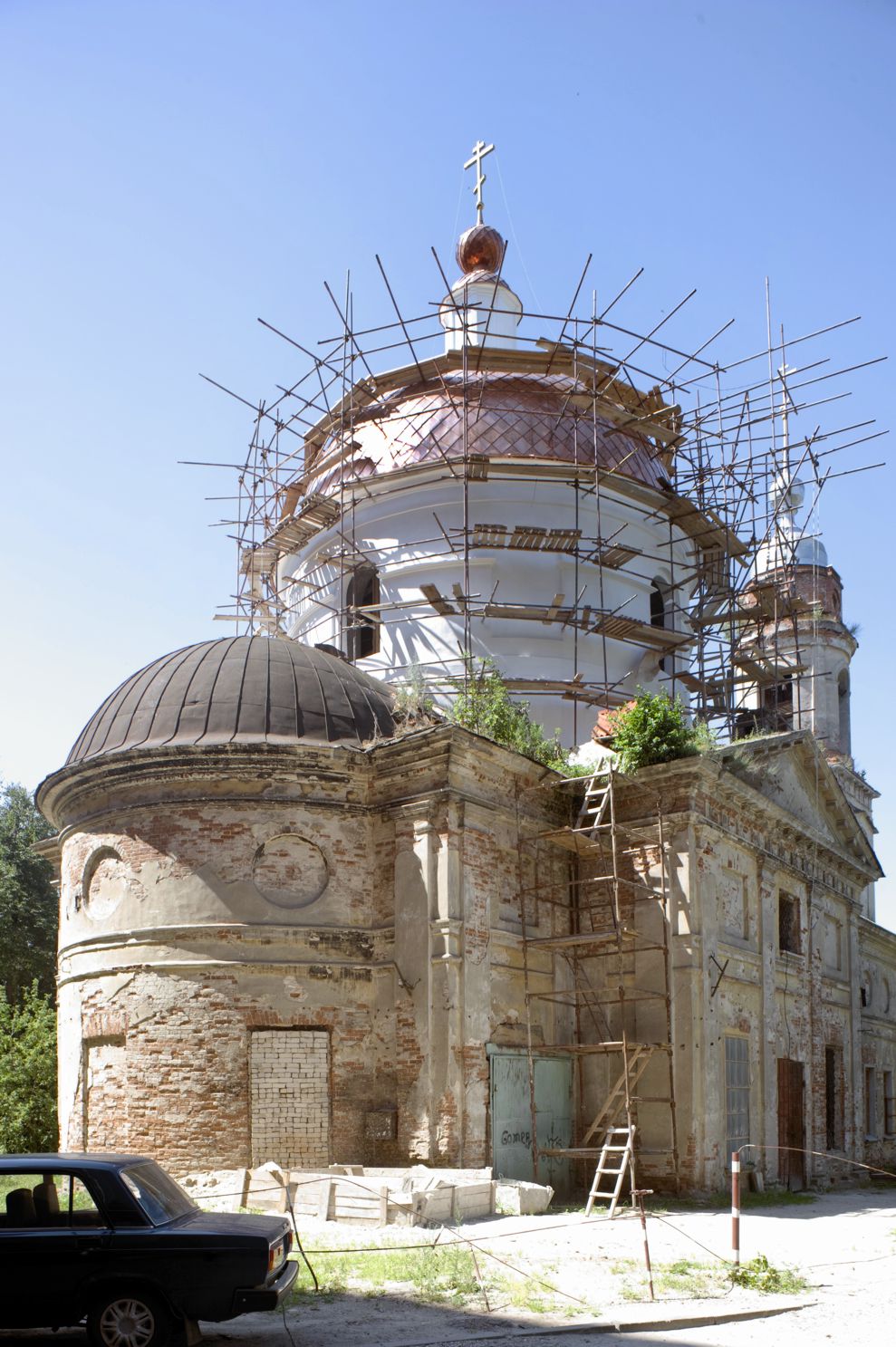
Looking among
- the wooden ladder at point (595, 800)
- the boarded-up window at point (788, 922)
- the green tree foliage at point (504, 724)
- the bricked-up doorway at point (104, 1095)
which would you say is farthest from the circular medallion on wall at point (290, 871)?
the boarded-up window at point (788, 922)

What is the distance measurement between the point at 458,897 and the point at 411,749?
6.83ft

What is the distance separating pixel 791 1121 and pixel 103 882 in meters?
11.9

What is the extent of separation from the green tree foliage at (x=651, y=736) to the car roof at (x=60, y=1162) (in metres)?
11.1

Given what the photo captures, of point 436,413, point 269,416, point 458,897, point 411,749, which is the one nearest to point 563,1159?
point 458,897

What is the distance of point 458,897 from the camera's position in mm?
16359

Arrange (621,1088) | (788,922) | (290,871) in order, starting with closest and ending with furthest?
1. (290,871)
2. (621,1088)
3. (788,922)

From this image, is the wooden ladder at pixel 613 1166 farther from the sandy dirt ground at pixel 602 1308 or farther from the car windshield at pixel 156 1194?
the car windshield at pixel 156 1194

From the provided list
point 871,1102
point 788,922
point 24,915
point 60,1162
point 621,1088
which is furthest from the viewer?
point 24,915

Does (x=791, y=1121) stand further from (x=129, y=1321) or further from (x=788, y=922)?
(x=129, y=1321)

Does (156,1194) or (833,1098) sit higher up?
(156,1194)

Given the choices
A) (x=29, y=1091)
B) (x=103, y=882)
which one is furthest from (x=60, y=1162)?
(x=29, y=1091)

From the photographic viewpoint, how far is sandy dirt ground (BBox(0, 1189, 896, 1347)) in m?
8.30

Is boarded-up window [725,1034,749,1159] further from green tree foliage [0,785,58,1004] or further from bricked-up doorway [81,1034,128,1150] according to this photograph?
green tree foliage [0,785,58,1004]

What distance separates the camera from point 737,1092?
61.0 ft
